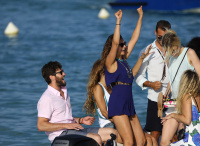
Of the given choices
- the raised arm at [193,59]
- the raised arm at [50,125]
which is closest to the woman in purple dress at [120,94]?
the raised arm at [50,125]

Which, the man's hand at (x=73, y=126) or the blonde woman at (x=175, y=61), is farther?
the blonde woman at (x=175, y=61)

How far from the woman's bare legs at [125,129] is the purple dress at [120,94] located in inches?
2.4

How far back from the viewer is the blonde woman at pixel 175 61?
198 inches

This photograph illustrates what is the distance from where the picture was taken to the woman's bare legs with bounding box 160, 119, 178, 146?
16.6 feet

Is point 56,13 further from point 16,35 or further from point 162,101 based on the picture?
Answer: point 162,101

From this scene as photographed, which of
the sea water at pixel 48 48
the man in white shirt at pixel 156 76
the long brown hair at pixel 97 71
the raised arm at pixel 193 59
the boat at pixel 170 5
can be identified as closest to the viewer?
the long brown hair at pixel 97 71

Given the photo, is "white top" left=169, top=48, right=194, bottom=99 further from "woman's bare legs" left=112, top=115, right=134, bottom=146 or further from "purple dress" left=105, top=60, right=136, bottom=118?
"woman's bare legs" left=112, top=115, right=134, bottom=146

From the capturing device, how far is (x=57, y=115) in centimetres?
480

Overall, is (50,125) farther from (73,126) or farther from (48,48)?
(48,48)

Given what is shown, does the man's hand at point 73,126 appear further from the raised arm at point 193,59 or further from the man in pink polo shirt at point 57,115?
the raised arm at point 193,59

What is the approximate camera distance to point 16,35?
826 inches

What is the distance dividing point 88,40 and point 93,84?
14.5 m

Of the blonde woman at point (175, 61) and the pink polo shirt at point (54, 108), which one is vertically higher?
the blonde woman at point (175, 61)

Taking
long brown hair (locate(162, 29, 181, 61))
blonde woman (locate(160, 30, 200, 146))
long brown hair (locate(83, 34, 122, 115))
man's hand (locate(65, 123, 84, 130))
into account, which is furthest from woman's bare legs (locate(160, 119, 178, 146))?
man's hand (locate(65, 123, 84, 130))
